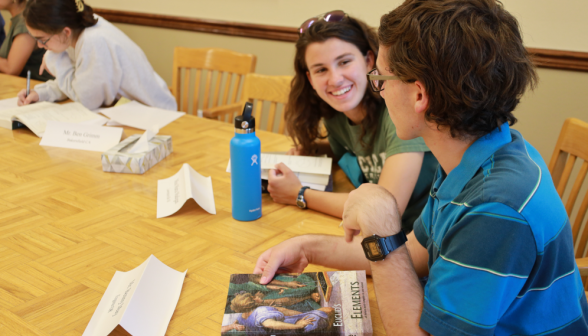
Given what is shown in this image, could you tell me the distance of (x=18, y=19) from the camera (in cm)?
300

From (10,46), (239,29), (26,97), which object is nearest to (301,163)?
(26,97)

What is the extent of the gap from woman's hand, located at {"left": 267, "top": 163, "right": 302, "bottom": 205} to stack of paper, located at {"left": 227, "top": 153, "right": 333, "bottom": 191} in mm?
66

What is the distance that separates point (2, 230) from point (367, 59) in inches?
44.6

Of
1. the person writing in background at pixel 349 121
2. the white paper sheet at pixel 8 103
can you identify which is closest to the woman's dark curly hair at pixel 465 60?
the person writing in background at pixel 349 121

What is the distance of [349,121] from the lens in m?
1.63

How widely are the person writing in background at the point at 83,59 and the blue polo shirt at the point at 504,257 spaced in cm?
185

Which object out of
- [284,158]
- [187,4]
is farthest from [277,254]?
[187,4]

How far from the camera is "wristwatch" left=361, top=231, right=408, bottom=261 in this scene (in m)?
0.79

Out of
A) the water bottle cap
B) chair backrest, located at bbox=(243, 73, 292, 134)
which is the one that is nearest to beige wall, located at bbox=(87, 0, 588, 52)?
chair backrest, located at bbox=(243, 73, 292, 134)

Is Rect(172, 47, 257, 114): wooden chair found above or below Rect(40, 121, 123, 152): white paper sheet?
above

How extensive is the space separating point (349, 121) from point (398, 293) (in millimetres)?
932

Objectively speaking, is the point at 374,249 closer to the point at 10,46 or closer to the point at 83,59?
the point at 83,59

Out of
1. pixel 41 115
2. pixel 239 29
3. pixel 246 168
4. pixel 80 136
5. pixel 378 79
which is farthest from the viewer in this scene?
pixel 239 29

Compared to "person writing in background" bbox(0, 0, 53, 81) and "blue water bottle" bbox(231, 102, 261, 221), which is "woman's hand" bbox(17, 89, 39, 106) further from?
"blue water bottle" bbox(231, 102, 261, 221)
